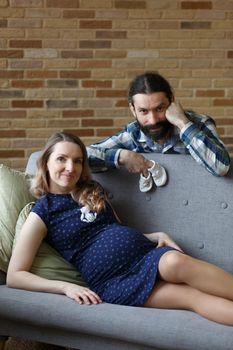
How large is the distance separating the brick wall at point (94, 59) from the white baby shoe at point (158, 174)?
1245 millimetres

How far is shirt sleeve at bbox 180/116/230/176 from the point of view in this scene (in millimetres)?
2529

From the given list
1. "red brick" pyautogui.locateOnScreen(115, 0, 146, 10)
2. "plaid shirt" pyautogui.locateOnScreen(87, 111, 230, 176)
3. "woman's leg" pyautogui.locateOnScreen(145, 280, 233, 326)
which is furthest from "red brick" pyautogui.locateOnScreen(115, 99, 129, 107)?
"woman's leg" pyautogui.locateOnScreen(145, 280, 233, 326)

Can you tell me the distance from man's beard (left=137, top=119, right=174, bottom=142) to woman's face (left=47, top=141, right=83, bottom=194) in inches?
12.2

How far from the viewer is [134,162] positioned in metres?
2.65

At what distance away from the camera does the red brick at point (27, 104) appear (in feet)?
12.4

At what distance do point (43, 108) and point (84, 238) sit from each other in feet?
4.98

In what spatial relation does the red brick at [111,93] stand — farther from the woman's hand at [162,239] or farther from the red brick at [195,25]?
the woman's hand at [162,239]

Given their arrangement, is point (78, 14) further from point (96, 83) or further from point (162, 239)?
point (162, 239)

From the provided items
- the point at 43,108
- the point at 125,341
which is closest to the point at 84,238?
the point at 125,341

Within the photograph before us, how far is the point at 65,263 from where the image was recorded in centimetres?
248

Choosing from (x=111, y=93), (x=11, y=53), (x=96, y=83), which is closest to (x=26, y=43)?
(x=11, y=53)

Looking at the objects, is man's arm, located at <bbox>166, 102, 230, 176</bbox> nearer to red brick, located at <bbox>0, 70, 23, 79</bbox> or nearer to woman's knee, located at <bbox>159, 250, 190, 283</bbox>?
woman's knee, located at <bbox>159, 250, 190, 283</bbox>

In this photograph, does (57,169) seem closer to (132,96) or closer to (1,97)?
(132,96)

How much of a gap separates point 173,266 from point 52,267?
507mm
